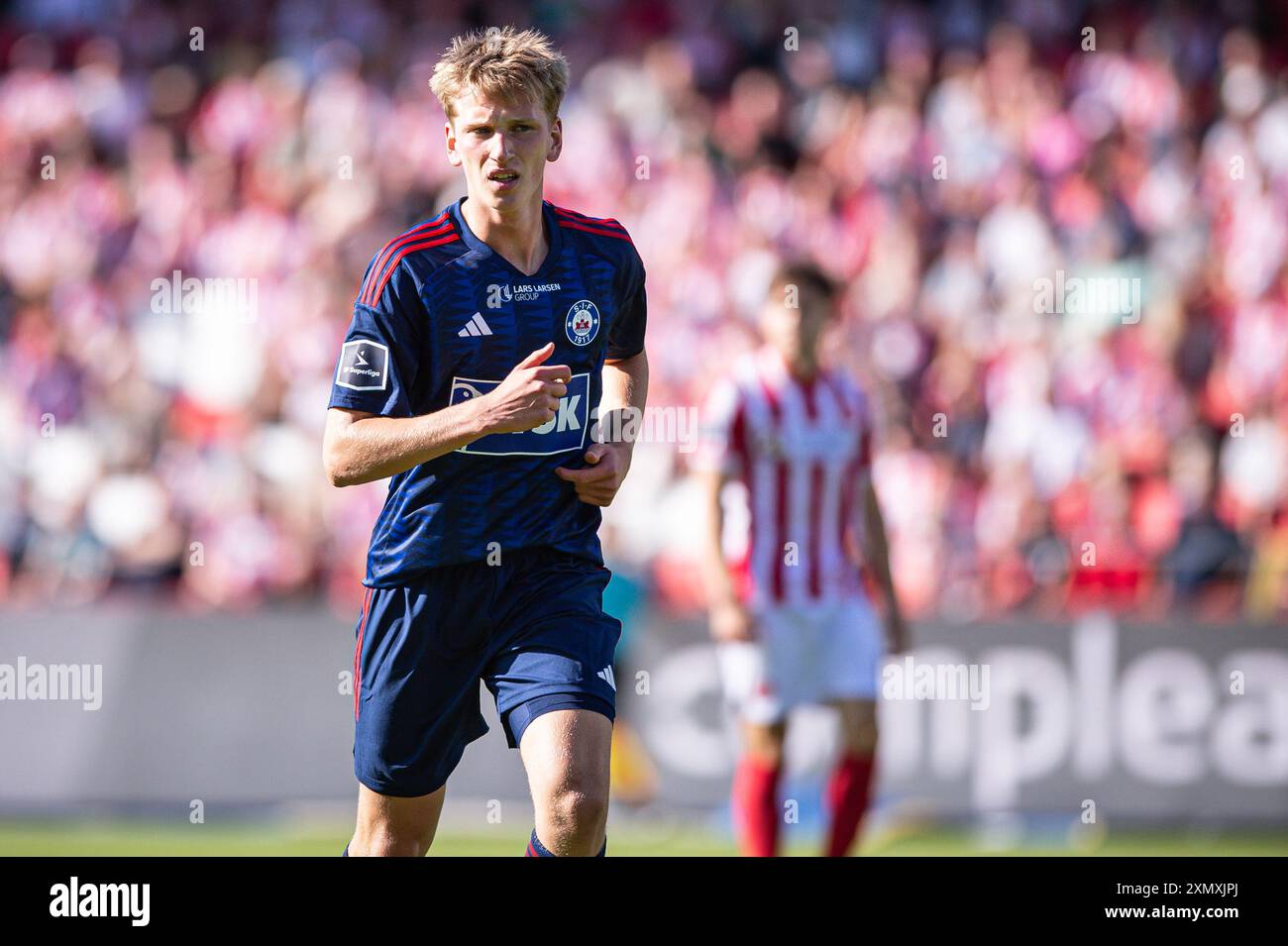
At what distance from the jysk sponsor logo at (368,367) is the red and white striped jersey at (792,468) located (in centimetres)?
Answer: 301

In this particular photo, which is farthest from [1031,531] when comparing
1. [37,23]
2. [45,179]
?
[37,23]

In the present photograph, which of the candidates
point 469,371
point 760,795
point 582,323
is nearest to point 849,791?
point 760,795

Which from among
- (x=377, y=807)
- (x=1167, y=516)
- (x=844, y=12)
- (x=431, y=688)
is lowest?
(x=377, y=807)

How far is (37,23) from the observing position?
14945 millimetres

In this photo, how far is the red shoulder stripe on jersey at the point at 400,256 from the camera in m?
4.59

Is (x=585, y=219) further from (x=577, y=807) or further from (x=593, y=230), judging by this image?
(x=577, y=807)

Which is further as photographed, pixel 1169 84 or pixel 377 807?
pixel 1169 84

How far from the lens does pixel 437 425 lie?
441 centimetres

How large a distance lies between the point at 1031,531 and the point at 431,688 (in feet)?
20.1

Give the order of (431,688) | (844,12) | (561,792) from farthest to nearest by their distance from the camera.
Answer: (844,12) → (431,688) → (561,792)

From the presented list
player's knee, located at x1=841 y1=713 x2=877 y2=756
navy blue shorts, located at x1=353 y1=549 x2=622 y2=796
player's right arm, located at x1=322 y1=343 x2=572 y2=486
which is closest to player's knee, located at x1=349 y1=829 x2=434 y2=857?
navy blue shorts, located at x1=353 y1=549 x2=622 y2=796

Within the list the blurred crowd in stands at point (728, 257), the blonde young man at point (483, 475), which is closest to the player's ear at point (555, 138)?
the blonde young man at point (483, 475)

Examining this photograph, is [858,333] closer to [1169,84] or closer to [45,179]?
[1169,84]

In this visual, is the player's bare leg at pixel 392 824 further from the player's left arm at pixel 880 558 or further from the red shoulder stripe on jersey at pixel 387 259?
the player's left arm at pixel 880 558
